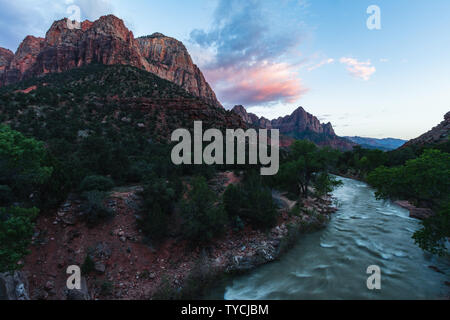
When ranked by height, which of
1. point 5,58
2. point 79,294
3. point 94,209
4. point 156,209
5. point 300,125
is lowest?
point 79,294

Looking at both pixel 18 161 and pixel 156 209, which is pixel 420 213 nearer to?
pixel 156 209

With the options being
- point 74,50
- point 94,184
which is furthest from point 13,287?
point 74,50

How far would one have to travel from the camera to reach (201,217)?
393 inches

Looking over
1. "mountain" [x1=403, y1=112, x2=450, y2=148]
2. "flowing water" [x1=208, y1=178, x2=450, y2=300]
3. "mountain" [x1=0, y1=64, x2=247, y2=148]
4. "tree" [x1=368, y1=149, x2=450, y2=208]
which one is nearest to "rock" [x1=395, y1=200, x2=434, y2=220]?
"flowing water" [x1=208, y1=178, x2=450, y2=300]

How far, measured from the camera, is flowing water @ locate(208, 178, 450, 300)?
7852 mm

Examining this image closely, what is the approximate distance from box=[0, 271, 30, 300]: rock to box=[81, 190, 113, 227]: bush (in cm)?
304

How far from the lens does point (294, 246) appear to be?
11578 millimetres

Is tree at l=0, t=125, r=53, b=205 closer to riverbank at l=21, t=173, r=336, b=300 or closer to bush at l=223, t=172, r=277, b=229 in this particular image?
riverbank at l=21, t=173, r=336, b=300

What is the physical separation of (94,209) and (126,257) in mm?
3196

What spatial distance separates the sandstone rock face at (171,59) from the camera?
9275 centimetres

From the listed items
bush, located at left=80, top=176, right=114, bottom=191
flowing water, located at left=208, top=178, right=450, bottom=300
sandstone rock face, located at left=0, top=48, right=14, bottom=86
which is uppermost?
sandstone rock face, located at left=0, top=48, right=14, bottom=86
